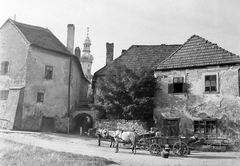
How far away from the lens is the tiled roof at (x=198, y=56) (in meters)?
20.3

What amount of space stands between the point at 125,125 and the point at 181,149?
7.63 m

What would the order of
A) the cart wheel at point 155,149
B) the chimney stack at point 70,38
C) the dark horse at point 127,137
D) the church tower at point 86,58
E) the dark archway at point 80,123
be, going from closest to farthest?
the cart wheel at point 155,149, the dark horse at point 127,137, the dark archway at point 80,123, the chimney stack at point 70,38, the church tower at point 86,58

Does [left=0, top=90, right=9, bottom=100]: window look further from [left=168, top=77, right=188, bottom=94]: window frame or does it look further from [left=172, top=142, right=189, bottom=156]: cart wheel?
[left=172, top=142, right=189, bottom=156]: cart wheel

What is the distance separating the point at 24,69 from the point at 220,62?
16507mm

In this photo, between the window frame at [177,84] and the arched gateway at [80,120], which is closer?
the window frame at [177,84]

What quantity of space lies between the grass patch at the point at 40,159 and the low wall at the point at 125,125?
915 centimetres

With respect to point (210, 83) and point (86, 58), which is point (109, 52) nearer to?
point (210, 83)

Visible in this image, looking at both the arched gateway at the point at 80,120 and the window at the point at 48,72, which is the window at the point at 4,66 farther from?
the arched gateway at the point at 80,120

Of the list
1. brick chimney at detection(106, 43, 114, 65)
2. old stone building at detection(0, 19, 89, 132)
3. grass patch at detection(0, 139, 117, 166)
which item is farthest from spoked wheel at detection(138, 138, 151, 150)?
brick chimney at detection(106, 43, 114, 65)

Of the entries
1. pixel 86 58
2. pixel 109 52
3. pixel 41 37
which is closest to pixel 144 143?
pixel 109 52

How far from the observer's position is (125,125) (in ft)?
71.4

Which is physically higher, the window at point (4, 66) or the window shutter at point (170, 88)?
the window at point (4, 66)

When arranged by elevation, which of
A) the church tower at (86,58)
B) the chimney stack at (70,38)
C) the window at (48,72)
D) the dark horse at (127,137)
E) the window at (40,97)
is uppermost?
the church tower at (86,58)

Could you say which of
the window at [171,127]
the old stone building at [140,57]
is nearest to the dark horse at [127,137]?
the window at [171,127]
